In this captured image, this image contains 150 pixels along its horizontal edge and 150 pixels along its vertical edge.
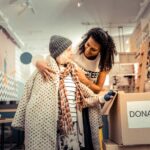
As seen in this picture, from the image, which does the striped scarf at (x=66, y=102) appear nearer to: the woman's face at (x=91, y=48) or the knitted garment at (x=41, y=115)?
the knitted garment at (x=41, y=115)

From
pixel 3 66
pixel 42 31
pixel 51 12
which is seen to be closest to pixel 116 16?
pixel 51 12

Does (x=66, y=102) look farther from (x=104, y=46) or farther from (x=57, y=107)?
(x=104, y=46)

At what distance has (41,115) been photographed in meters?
1.64

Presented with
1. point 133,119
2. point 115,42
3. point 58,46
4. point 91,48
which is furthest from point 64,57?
point 115,42

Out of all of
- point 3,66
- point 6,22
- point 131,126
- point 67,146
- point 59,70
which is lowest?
point 67,146

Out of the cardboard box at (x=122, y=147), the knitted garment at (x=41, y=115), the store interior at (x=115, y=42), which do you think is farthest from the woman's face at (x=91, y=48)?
the cardboard box at (x=122, y=147)

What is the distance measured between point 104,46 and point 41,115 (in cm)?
72

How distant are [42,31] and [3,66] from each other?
199 centimetres

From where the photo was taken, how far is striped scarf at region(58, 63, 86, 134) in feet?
Result: 5.44

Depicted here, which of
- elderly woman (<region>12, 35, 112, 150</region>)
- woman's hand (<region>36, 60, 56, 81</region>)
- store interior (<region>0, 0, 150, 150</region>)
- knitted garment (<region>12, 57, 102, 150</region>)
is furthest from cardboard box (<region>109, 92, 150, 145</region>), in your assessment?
woman's hand (<region>36, 60, 56, 81</region>)

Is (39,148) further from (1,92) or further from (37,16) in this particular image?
(37,16)

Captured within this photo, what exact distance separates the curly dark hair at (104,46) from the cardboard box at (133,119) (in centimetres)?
55

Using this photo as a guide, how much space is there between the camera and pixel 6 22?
263 inches

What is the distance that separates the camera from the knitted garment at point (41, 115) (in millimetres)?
1609
